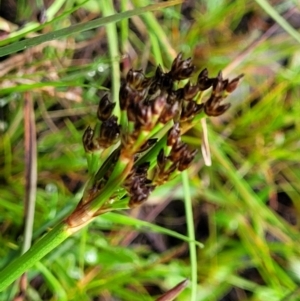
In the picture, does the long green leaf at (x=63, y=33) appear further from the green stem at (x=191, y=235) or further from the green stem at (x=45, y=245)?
the green stem at (x=191, y=235)

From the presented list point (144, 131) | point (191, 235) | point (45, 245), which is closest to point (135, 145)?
point (144, 131)

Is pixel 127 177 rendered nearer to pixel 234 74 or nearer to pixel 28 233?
pixel 28 233

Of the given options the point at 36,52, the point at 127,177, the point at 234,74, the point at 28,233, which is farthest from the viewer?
the point at 234,74

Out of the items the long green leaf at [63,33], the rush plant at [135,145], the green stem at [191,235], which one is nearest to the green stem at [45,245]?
the rush plant at [135,145]

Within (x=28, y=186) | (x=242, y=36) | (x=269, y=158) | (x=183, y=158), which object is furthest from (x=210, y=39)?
(x=183, y=158)

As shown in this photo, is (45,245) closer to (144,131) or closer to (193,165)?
(144,131)

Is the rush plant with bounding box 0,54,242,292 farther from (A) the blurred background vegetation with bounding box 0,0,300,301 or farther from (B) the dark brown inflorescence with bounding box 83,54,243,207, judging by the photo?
(A) the blurred background vegetation with bounding box 0,0,300,301
